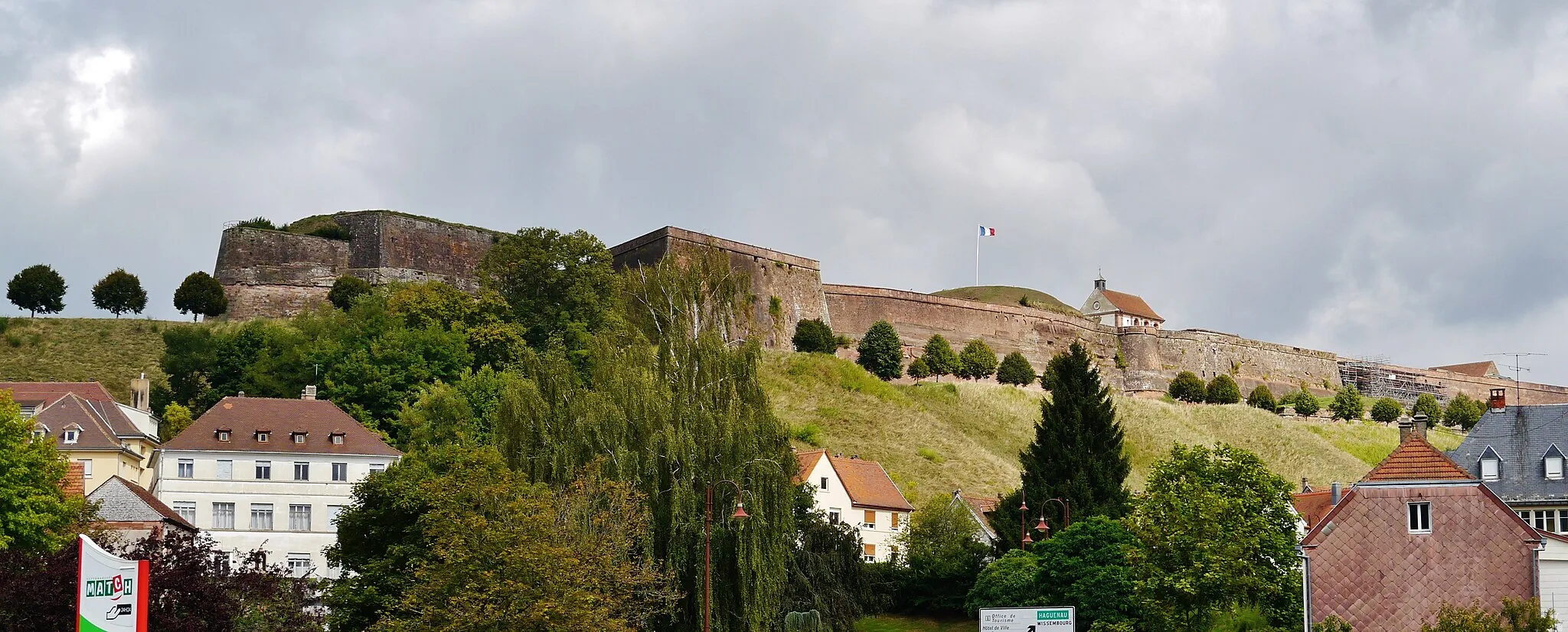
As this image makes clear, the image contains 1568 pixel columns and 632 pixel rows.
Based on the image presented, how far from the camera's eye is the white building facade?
1929 inches

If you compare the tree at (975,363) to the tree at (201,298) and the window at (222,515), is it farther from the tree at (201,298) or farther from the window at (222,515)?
the window at (222,515)

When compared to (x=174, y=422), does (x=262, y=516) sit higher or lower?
lower

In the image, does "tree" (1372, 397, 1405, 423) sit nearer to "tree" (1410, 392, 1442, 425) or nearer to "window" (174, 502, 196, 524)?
"tree" (1410, 392, 1442, 425)

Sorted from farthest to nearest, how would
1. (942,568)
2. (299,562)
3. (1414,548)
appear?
(299,562) → (942,568) → (1414,548)

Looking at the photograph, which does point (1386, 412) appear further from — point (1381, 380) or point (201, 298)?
point (201, 298)

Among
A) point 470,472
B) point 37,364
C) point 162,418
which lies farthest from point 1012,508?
point 37,364

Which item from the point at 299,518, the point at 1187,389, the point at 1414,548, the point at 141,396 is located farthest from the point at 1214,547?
the point at 1187,389

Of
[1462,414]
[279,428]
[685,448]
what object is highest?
[1462,414]

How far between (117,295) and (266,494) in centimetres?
3626

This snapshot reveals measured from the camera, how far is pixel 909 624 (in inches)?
1735

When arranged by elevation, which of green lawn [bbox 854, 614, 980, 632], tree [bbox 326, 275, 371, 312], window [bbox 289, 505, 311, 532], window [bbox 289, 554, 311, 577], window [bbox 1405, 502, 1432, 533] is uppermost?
tree [bbox 326, 275, 371, 312]

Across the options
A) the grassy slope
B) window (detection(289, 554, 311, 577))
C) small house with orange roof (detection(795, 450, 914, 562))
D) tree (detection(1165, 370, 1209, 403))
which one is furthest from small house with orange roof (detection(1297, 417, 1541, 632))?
tree (detection(1165, 370, 1209, 403))

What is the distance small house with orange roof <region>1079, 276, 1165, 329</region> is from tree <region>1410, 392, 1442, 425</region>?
18.6m

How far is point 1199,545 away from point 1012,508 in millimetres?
9943
